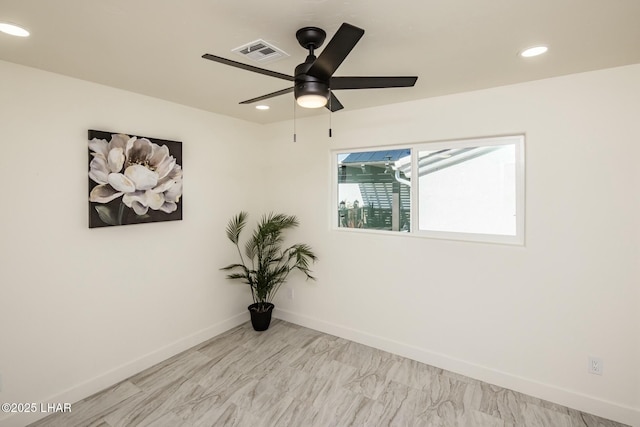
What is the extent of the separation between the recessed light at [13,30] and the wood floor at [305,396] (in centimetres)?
247

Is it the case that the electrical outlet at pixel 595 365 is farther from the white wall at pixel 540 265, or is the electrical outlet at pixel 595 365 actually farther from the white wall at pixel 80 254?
the white wall at pixel 80 254

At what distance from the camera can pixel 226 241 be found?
365 cm

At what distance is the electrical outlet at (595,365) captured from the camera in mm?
2252

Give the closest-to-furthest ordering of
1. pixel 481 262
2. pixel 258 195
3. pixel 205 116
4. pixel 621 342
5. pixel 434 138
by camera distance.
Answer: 1. pixel 621 342
2. pixel 481 262
3. pixel 434 138
4. pixel 205 116
5. pixel 258 195

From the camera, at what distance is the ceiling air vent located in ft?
5.98

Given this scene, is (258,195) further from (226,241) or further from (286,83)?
(286,83)

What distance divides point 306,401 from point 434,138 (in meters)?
2.44

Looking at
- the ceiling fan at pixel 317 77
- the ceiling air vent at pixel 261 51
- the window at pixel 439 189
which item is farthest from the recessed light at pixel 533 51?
the ceiling air vent at pixel 261 51

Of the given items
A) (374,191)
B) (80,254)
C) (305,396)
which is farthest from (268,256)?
(80,254)

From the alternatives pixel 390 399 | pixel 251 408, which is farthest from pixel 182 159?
pixel 390 399

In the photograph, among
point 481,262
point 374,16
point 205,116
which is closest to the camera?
point 374,16

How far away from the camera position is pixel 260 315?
354 centimetres

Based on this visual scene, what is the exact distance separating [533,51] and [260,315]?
3311 mm

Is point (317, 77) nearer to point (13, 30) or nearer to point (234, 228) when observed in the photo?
point (13, 30)
